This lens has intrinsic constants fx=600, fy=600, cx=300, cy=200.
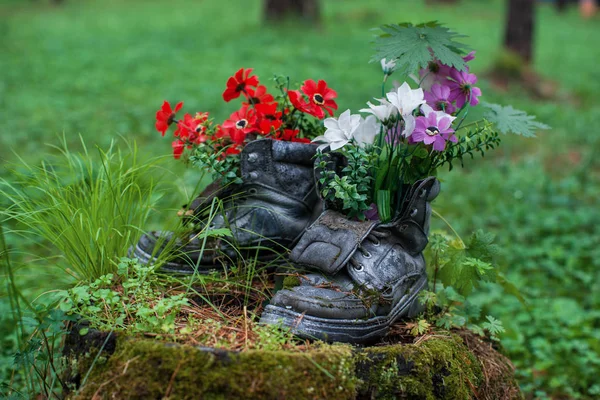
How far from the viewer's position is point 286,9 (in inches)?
483

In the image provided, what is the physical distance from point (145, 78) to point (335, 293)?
7703 mm

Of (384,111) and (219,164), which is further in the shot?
(219,164)

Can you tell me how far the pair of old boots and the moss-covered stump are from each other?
5.8 inches

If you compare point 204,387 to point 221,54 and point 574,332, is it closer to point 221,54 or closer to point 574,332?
point 574,332

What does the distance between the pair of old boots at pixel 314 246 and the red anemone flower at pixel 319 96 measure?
19 cm

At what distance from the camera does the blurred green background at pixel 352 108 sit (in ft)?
12.1

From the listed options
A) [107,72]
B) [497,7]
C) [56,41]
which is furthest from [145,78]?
[497,7]

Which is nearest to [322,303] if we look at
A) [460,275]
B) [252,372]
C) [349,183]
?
[252,372]

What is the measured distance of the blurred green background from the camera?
12.1 feet

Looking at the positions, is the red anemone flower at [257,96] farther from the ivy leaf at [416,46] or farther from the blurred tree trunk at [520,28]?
the blurred tree trunk at [520,28]

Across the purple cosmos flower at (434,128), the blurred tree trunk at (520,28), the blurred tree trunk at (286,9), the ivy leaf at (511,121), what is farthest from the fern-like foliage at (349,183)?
the blurred tree trunk at (286,9)

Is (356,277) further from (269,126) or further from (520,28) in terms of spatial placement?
(520,28)

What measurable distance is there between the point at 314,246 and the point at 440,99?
0.76 meters

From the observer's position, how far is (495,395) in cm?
226
